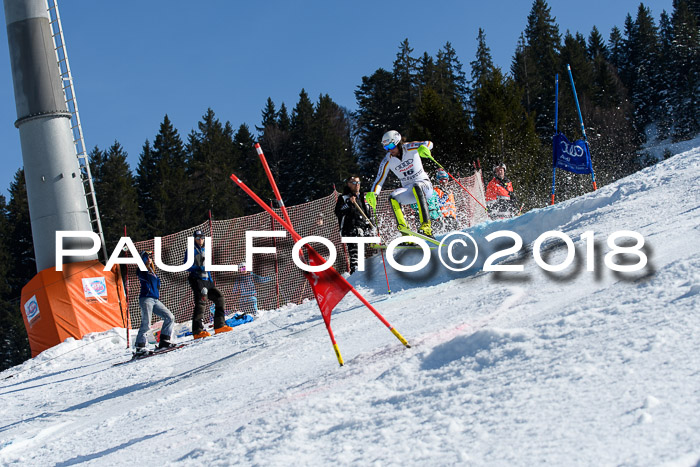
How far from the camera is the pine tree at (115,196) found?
4622 centimetres

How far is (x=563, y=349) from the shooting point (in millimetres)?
3551

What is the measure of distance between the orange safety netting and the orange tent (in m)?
0.71

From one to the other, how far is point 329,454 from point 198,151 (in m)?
57.2

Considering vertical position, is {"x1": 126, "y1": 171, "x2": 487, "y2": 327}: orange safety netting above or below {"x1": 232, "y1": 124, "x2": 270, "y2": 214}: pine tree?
below

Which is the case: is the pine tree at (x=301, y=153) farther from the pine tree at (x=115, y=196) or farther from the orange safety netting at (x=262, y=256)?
the orange safety netting at (x=262, y=256)

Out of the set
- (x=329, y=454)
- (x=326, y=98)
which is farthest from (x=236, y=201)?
(x=329, y=454)

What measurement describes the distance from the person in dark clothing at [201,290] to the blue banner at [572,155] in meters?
7.62

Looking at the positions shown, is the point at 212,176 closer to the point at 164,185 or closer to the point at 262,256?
the point at 164,185

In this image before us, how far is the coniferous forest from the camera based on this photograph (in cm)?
3694

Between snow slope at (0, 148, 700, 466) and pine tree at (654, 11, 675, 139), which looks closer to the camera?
snow slope at (0, 148, 700, 466)

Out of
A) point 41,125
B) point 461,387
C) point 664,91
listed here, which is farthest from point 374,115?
point 461,387

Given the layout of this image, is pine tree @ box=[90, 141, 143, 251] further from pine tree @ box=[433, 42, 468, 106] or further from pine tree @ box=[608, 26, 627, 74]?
pine tree @ box=[608, 26, 627, 74]

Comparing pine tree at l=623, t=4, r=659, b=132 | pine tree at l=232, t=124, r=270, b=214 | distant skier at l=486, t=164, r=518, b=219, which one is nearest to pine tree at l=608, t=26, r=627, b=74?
pine tree at l=623, t=4, r=659, b=132

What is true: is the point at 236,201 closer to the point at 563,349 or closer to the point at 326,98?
the point at 326,98
